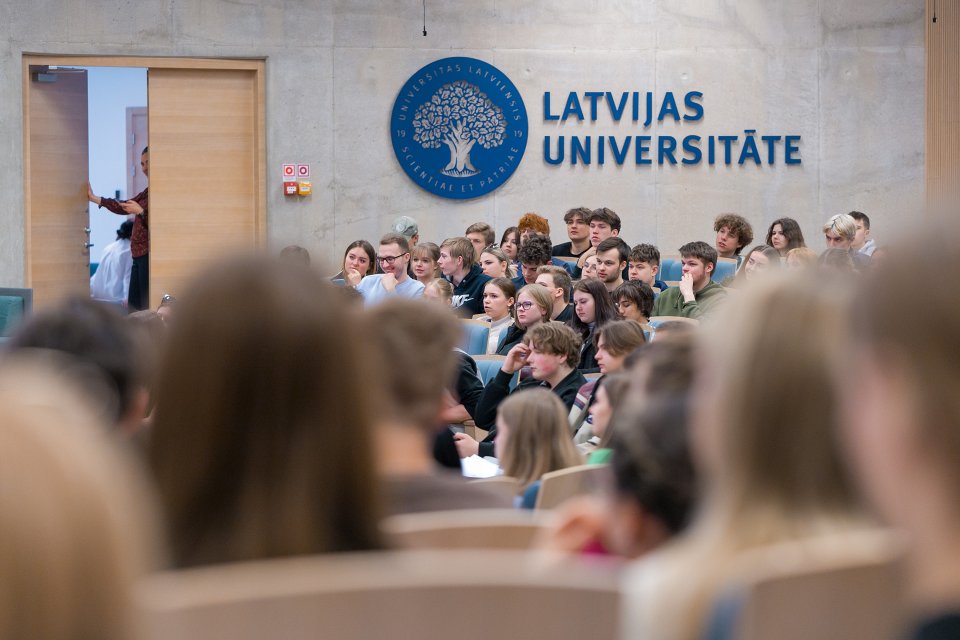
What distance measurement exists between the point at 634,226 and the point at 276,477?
11.0 meters

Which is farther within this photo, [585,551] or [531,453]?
[531,453]

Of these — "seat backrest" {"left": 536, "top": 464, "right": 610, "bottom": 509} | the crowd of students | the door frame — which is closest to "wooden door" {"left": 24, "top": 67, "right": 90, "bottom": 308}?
the door frame

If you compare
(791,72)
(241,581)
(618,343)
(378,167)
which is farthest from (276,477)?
(791,72)

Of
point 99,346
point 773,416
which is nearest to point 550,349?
point 99,346

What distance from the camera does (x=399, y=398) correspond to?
2271 millimetres

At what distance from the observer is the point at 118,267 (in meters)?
12.2

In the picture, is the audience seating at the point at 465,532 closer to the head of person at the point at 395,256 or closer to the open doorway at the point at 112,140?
the head of person at the point at 395,256

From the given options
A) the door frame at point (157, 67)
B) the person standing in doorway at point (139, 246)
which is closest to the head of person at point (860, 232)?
the door frame at point (157, 67)

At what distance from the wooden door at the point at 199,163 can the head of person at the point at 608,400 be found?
8.45 meters

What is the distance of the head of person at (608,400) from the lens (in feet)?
10.8

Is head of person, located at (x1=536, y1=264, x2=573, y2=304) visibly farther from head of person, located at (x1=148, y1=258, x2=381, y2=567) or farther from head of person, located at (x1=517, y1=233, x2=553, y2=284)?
head of person, located at (x1=148, y1=258, x2=381, y2=567)

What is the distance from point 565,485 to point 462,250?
6.45 meters

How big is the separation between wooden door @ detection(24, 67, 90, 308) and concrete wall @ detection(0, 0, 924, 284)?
32cm

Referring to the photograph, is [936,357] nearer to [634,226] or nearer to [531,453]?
[531,453]
